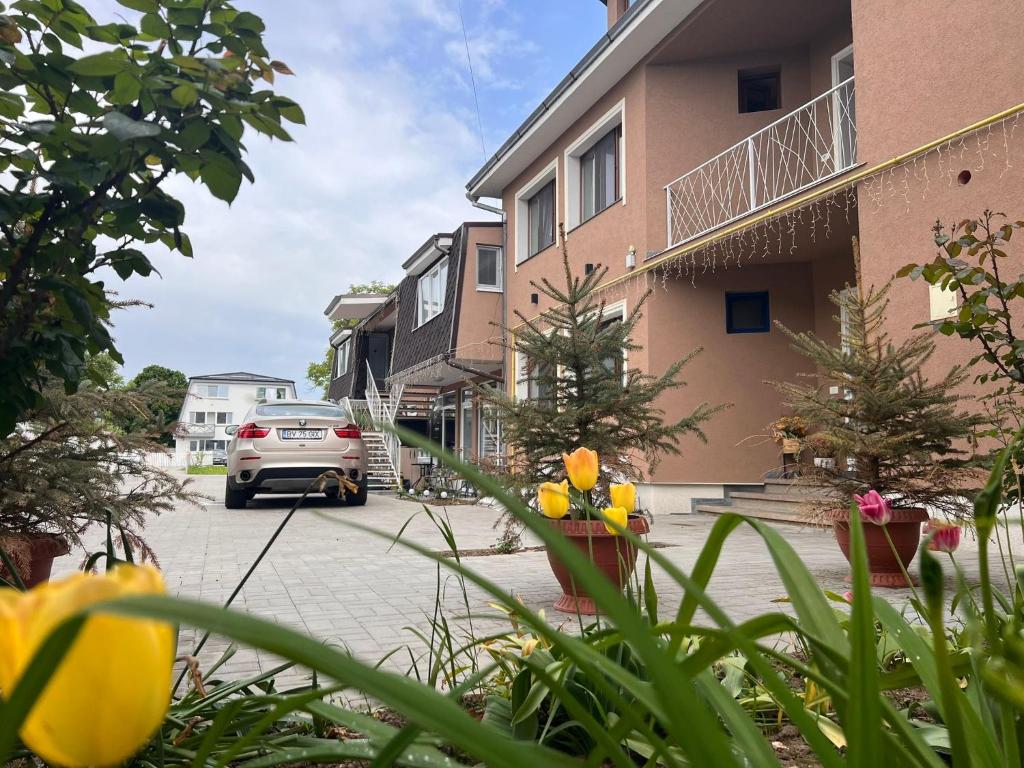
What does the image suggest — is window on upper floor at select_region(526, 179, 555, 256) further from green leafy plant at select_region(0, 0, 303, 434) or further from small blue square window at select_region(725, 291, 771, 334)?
green leafy plant at select_region(0, 0, 303, 434)

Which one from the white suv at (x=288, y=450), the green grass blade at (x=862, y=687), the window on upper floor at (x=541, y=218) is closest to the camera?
the green grass blade at (x=862, y=687)

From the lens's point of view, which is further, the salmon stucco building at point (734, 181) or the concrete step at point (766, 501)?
the concrete step at point (766, 501)

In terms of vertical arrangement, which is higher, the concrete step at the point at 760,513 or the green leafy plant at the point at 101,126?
the green leafy plant at the point at 101,126

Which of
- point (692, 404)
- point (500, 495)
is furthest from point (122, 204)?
point (692, 404)

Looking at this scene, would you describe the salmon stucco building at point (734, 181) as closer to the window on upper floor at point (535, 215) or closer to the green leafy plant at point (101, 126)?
the window on upper floor at point (535, 215)

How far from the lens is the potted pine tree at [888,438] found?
5.16m

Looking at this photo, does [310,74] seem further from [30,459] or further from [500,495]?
[30,459]

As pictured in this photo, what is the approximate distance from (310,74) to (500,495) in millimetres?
1857

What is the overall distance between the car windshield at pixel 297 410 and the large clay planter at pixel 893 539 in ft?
29.4

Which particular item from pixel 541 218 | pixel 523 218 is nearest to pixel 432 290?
pixel 523 218

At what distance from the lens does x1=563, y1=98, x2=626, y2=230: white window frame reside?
1279cm

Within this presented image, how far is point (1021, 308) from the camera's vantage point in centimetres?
650

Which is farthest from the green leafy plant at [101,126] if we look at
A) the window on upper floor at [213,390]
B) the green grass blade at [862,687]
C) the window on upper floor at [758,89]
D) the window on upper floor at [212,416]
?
the window on upper floor at [213,390]

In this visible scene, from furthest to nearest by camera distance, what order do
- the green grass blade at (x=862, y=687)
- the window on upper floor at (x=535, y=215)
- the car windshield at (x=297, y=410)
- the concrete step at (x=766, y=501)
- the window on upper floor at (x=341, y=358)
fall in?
1. the window on upper floor at (x=341, y=358)
2. the window on upper floor at (x=535, y=215)
3. the car windshield at (x=297, y=410)
4. the concrete step at (x=766, y=501)
5. the green grass blade at (x=862, y=687)
